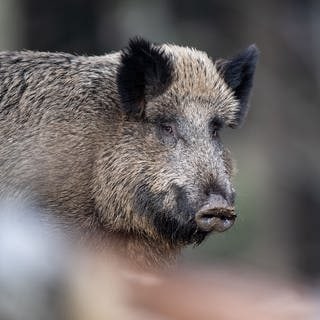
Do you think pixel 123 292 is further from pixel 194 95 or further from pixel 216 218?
pixel 194 95

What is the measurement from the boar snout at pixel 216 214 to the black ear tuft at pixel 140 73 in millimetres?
898

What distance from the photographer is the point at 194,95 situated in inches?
247

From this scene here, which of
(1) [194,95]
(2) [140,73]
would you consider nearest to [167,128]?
(1) [194,95]

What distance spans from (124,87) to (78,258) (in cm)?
357

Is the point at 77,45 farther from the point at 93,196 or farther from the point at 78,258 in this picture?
the point at 78,258

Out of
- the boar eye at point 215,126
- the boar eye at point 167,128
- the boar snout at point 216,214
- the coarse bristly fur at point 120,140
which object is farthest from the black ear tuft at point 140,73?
the boar snout at point 216,214

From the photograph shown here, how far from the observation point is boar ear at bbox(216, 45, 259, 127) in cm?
666

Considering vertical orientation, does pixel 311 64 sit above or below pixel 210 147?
above

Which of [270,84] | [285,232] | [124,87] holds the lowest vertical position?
[285,232]

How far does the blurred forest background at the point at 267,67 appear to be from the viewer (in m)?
16.8

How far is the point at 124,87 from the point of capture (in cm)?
630

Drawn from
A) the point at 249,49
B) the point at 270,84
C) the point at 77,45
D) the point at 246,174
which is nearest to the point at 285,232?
the point at 246,174

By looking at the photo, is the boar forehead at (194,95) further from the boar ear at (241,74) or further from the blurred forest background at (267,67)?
the blurred forest background at (267,67)

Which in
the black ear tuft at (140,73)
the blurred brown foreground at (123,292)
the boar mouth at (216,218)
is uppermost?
the black ear tuft at (140,73)
